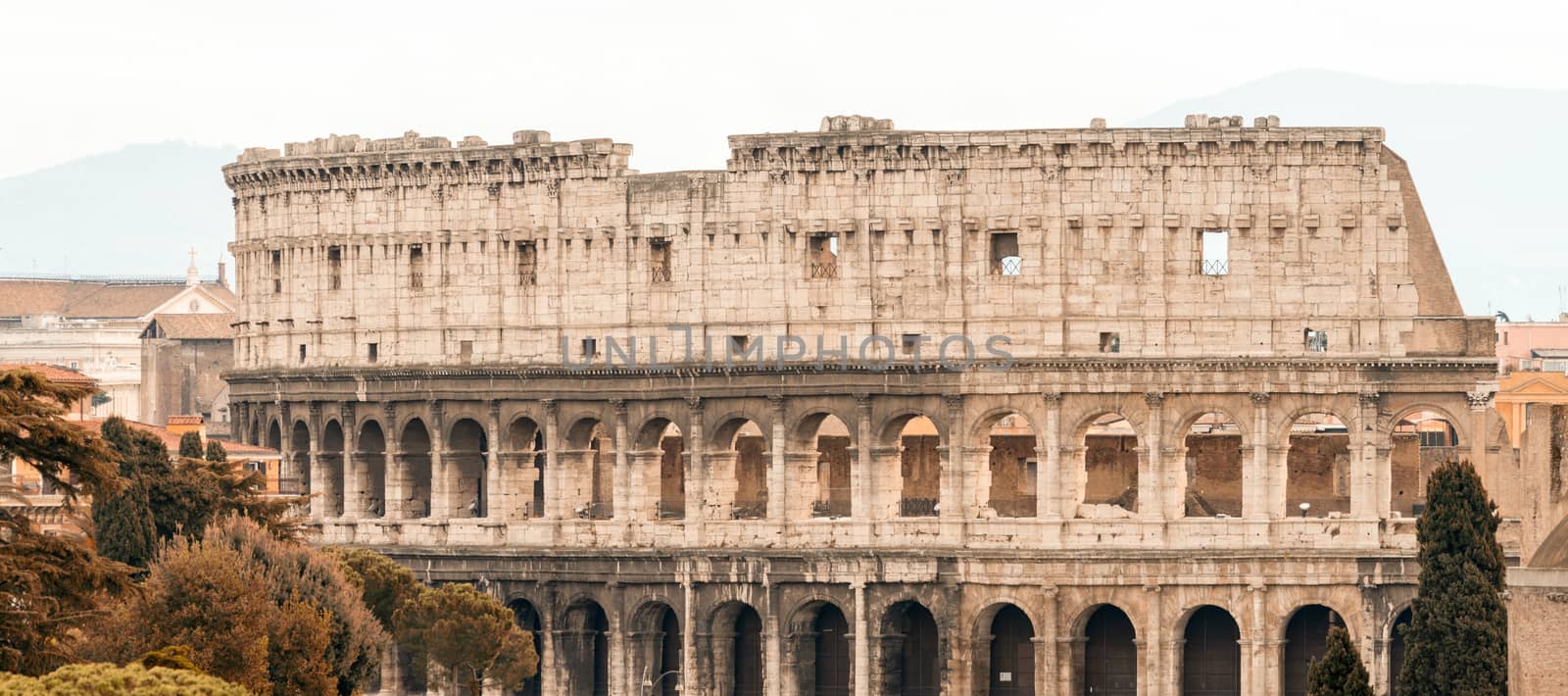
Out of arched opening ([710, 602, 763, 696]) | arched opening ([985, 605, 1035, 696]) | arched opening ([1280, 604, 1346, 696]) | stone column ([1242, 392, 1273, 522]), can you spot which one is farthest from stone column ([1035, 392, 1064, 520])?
arched opening ([710, 602, 763, 696])

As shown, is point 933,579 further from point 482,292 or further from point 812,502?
point 482,292

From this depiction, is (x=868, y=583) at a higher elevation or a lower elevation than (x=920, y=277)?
lower

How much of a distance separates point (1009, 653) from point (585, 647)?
1183 cm

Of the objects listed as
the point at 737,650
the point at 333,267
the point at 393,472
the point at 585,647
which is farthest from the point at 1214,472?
Result: the point at 333,267

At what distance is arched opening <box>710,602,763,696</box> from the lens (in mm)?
101500

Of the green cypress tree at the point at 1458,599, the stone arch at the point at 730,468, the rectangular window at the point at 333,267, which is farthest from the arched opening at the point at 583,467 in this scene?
the green cypress tree at the point at 1458,599

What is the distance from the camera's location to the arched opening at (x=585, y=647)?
103438 millimetres

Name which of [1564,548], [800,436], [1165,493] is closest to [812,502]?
[800,436]

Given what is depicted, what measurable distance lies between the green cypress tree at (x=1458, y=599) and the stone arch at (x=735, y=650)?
1995 centimetres

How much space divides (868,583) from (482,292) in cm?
1459

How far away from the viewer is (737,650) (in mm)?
102625

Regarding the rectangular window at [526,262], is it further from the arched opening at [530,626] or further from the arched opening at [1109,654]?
the arched opening at [1109,654]

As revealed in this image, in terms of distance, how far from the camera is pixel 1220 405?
9844 cm

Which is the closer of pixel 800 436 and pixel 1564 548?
pixel 1564 548
